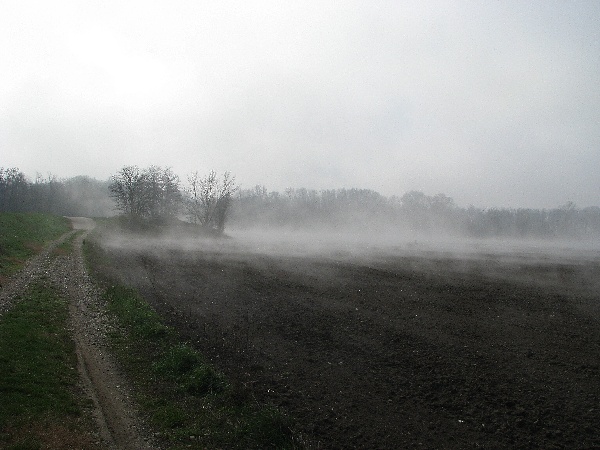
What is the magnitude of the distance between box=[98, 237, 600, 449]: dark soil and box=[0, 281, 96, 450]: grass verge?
3891 mm

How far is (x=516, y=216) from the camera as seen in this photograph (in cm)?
12000

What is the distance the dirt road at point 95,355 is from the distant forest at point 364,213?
70.0 meters

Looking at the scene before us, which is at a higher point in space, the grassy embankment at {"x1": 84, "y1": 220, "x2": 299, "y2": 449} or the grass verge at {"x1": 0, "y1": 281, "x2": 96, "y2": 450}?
the grass verge at {"x1": 0, "y1": 281, "x2": 96, "y2": 450}

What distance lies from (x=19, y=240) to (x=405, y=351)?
108ft

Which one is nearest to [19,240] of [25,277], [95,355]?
[25,277]

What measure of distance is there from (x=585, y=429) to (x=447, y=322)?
7.77 m

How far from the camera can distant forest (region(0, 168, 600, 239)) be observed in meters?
101

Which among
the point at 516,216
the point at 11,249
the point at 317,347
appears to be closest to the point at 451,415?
the point at 317,347

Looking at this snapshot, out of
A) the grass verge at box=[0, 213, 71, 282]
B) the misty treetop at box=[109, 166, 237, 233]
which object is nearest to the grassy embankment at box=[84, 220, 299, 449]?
the grass verge at box=[0, 213, 71, 282]

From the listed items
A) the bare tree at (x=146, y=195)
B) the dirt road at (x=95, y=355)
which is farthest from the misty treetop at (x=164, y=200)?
the dirt road at (x=95, y=355)

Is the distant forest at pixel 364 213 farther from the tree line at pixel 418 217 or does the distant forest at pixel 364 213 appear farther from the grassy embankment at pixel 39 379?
the grassy embankment at pixel 39 379

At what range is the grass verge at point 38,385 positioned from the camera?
724 cm

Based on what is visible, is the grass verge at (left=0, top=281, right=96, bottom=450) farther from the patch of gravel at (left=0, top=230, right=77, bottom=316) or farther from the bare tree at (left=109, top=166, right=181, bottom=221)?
the bare tree at (left=109, top=166, right=181, bottom=221)

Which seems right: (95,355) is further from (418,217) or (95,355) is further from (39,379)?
(418,217)
